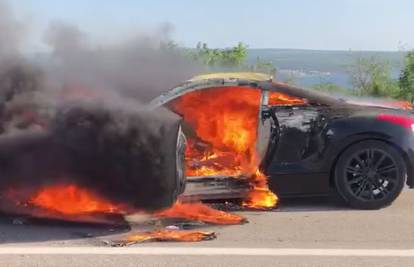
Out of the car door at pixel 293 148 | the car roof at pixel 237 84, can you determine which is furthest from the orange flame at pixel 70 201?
the car door at pixel 293 148

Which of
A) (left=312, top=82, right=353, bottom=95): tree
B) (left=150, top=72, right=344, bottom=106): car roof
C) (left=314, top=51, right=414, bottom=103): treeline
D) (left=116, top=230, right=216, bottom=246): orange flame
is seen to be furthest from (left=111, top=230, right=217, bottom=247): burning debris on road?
(left=314, top=51, right=414, bottom=103): treeline

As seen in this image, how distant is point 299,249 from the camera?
5.71 meters

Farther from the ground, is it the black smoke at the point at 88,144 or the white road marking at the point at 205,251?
the black smoke at the point at 88,144

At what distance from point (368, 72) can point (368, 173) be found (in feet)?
48.7

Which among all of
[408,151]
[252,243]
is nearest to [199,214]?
[252,243]

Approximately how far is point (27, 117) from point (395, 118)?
149 inches

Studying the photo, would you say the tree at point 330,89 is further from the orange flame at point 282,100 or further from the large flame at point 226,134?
the large flame at point 226,134

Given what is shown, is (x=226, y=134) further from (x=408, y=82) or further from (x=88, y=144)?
(x=408, y=82)

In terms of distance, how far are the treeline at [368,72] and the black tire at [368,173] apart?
838 cm

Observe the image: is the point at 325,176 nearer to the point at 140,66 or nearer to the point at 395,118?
the point at 395,118

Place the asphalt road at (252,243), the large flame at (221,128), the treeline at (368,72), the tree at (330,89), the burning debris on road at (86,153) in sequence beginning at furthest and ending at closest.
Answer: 1. the treeline at (368,72)
2. the tree at (330,89)
3. the large flame at (221,128)
4. the burning debris on road at (86,153)
5. the asphalt road at (252,243)

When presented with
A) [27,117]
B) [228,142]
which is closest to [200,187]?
[228,142]

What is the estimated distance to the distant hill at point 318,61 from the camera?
16.7 meters

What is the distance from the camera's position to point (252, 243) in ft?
19.3
